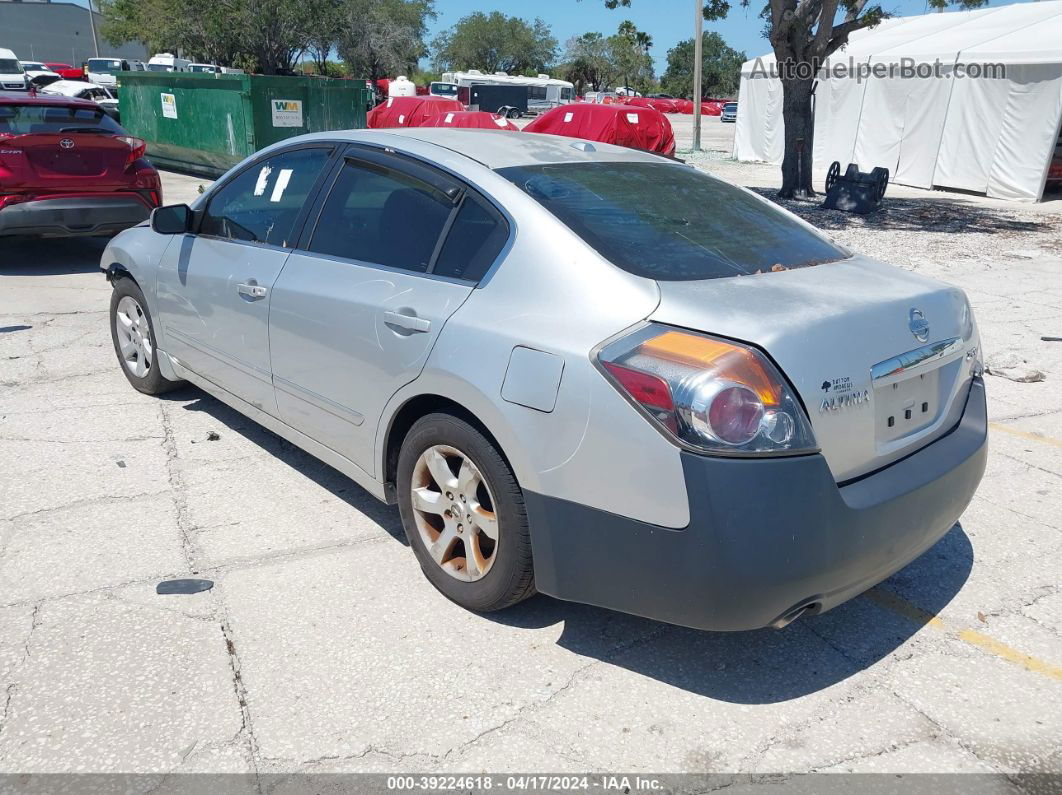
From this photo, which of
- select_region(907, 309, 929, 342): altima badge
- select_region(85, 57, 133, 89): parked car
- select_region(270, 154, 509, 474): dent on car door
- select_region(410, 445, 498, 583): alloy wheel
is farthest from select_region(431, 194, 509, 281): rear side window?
select_region(85, 57, 133, 89): parked car

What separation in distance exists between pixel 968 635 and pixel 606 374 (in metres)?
1.75

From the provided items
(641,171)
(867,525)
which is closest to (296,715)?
(867,525)

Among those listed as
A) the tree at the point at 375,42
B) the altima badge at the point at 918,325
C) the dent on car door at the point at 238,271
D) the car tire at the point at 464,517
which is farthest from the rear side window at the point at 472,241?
the tree at the point at 375,42

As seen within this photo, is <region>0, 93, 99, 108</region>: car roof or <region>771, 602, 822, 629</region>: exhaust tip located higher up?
<region>0, 93, 99, 108</region>: car roof

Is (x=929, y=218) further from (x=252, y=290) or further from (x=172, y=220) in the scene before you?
(x=252, y=290)

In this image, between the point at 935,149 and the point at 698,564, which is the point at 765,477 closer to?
the point at 698,564

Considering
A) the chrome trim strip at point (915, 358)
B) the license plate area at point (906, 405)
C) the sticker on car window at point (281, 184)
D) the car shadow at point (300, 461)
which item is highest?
the sticker on car window at point (281, 184)

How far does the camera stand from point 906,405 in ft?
9.21

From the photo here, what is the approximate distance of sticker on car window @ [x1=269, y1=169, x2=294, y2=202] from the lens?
13.5ft

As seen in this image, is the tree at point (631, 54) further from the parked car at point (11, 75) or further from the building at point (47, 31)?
the parked car at point (11, 75)

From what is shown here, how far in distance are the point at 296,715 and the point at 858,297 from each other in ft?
7.14

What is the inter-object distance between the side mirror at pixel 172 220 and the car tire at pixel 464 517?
2132mm

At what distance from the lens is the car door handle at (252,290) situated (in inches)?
153

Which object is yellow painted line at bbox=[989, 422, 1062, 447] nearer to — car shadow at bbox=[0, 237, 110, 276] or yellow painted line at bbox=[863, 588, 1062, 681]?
yellow painted line at bbox=[863, 588, 1062, 681]
